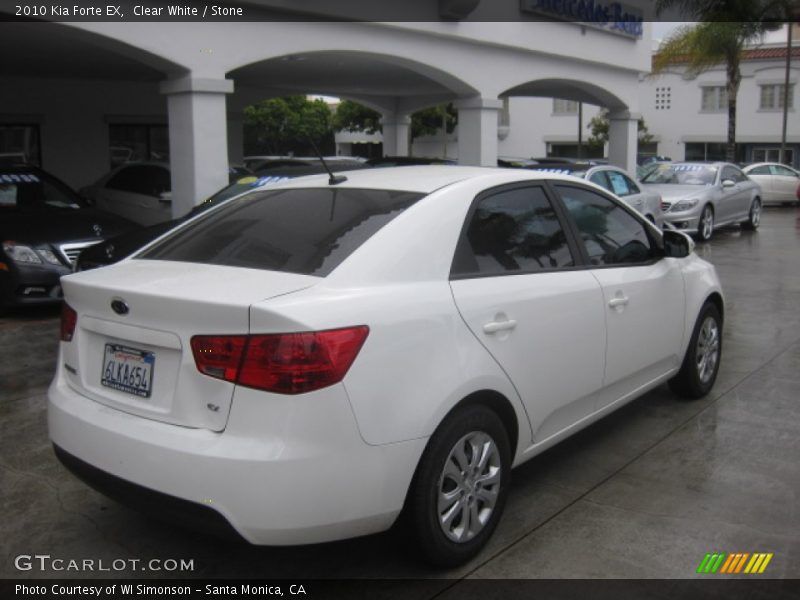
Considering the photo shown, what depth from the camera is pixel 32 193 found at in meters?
9.66

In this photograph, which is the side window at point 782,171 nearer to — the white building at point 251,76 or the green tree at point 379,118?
the white building at point 251,76

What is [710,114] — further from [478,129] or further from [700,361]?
[700,361]

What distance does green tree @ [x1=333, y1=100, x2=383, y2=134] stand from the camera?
4031cm

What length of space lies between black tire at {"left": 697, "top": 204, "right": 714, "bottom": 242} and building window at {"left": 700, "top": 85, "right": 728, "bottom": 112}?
26.3m

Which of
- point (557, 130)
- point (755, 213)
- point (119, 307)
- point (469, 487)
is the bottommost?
point (469, 487)

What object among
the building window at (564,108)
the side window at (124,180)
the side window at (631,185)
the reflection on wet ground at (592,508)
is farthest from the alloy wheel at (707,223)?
the building window at (564,108)

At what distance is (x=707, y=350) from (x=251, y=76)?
13004mm

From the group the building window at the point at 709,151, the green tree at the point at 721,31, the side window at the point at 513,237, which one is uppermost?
the green tree at the point at 721,31

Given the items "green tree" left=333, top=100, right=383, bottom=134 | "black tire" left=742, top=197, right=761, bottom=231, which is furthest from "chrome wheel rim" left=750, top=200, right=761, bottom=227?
"green tree" left=333, top=100, right=383, bottom=134

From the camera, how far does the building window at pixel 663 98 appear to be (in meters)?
40.2

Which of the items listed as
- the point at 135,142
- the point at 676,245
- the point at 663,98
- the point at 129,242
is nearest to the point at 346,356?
the point at 676,245

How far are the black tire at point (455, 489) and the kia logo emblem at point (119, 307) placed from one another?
1257mm

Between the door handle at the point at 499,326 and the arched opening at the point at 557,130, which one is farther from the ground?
the arched opening at the point at 557,130

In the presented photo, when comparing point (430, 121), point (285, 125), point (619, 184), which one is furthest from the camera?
point (285, 125)
